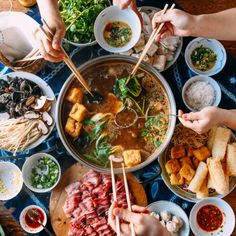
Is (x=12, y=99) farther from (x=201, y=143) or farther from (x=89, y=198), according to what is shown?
(x=201, y=143)

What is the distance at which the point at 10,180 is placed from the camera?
145 inches

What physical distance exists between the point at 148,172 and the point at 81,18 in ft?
4.44

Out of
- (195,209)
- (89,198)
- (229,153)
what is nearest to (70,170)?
(89,198)

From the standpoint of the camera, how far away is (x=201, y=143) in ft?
11.8

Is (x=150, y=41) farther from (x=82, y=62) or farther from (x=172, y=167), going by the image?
(x=172, y=167)

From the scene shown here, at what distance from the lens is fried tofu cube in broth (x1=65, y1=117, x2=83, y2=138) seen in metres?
3.41

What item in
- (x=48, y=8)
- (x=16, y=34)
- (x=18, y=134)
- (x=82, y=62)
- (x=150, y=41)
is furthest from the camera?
(x=82, y=62)

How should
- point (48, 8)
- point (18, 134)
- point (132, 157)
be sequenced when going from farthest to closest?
point (18, 134)
point (132, 157)
point (48, 8)

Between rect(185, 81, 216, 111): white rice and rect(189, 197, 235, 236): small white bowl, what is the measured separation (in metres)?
0.74

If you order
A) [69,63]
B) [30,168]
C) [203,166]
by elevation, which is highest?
[69,63]

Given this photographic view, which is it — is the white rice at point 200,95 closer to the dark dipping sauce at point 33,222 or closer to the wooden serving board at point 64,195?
the wooden serving board at point 64,195

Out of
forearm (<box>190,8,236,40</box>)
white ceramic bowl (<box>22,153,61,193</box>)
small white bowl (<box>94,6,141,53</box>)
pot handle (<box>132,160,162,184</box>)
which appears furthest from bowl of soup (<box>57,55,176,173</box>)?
forearm (<box>190,8,236,40</box>)

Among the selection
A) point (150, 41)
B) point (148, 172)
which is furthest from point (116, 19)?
point (148, 172)

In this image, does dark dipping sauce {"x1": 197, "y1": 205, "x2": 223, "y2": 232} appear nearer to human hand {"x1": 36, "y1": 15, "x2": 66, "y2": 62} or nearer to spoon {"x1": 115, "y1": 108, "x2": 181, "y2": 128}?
spoon {"x1": 115, "y1": 108, "x2": 181, "y2": 128}
